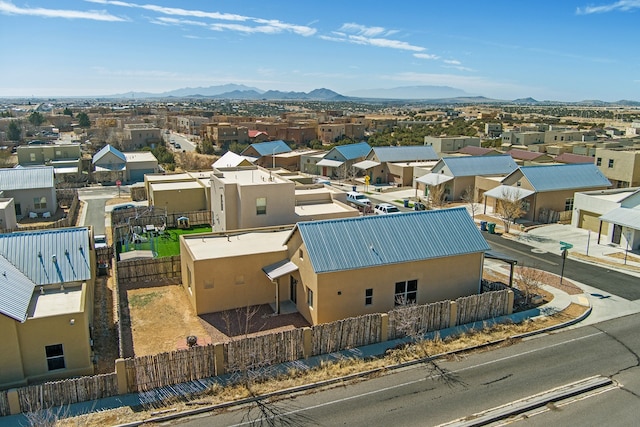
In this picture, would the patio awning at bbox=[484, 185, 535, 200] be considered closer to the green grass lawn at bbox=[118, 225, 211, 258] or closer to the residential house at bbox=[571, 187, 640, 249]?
the residential house at bbox=[571, 187, 640, 249]

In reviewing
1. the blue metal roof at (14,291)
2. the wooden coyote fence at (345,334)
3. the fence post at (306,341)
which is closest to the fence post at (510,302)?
the wooden coyote fence at (345,334)

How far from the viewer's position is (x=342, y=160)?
77375 mm

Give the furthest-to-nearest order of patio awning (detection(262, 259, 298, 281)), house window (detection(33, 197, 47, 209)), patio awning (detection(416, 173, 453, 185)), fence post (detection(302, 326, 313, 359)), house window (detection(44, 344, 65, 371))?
patio awning (detection(416, 173, 453, 185)) < house window (detection(33, 197, 47, 209)) < patio awning (detection(262, 259, 298, 281)) < fence post (detection(302, 326, 313, 359)) < house window (detection(44, 344, 65, 371))

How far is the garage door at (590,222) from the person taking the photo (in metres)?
43.1

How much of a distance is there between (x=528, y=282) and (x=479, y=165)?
34.0m

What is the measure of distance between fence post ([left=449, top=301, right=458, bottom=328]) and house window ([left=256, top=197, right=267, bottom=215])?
1604 cm

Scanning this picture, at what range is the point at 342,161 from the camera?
77.1 metres

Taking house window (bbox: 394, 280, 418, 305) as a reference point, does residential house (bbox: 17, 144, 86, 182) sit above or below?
above

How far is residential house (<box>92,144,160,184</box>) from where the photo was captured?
72.4 m

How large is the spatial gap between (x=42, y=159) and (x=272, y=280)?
210ft

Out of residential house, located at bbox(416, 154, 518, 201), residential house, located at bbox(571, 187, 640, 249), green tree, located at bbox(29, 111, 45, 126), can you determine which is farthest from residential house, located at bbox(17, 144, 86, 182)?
green tree, located at bbox(29, 111, 45, 126)

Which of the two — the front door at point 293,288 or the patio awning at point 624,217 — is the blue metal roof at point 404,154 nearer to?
the patio awning at point 624,217

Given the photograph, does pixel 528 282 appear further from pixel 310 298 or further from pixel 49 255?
pixel 49 255

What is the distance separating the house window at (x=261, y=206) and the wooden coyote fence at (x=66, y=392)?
60.3 feet
